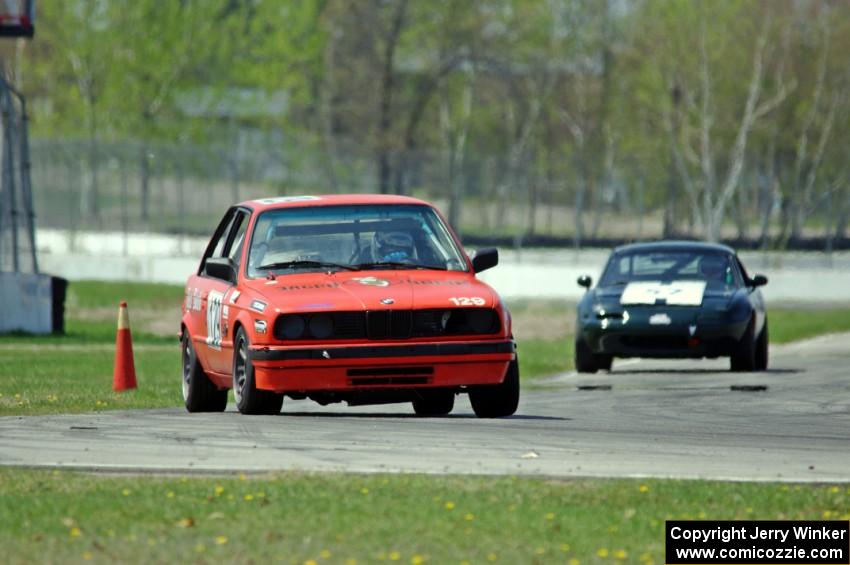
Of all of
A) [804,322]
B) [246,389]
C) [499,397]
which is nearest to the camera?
[246,389]

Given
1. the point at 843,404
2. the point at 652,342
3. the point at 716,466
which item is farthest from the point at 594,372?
the point at 716,466

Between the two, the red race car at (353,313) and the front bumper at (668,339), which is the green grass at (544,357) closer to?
the front bumper at (668,339)

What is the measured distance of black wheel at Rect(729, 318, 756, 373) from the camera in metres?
19.7

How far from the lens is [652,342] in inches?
776

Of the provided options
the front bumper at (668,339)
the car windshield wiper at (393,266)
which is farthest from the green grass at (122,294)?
the car windshield wiper at (393,266)

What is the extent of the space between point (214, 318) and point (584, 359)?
7.40 meters

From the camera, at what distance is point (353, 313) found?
1233 cm

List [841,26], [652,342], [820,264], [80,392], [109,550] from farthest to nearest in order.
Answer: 1. [841,26]
2. [820,264]
3. [652,342]
4. [80,392]
5. [109,550]

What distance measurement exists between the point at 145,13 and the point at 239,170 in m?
21.5

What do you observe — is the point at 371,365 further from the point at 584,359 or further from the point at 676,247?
the point at 676,247

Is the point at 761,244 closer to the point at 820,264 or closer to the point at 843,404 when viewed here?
the point at 820,264

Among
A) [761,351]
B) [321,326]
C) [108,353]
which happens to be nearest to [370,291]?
[321,326]

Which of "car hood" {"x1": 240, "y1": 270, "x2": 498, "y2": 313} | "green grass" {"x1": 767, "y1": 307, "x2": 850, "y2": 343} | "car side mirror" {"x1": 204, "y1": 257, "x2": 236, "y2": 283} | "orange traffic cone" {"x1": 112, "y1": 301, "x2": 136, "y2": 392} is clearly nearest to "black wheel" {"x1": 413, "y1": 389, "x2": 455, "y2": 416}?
"car hood" {"x1": 240, "y1": 270, "x2": 498, "y2": 313}

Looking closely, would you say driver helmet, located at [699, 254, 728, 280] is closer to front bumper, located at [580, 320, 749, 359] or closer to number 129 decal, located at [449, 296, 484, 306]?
front bumper, located at [580, 320, 749, 359]
